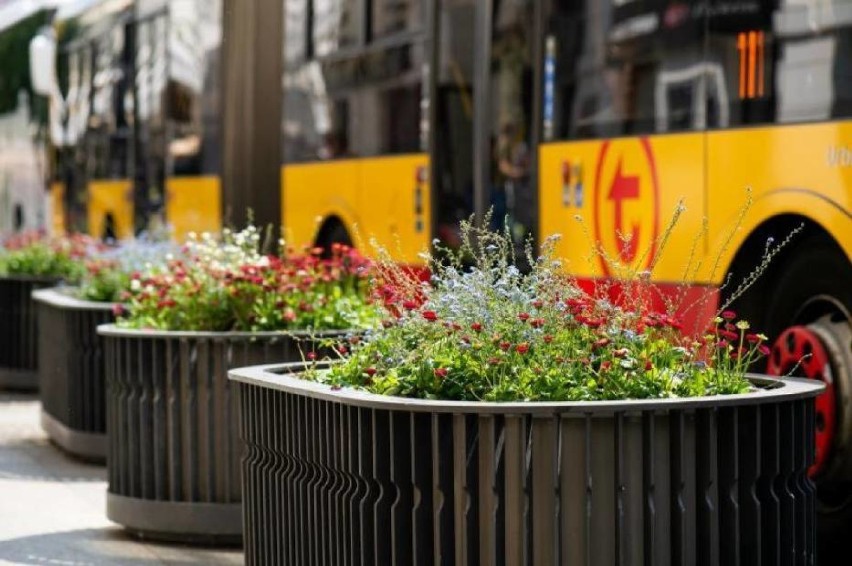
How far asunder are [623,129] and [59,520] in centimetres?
331

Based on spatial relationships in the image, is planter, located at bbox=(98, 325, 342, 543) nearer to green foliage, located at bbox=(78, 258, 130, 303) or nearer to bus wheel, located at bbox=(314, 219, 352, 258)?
green foliage, located at bbox=(78, 258, 130, 303)

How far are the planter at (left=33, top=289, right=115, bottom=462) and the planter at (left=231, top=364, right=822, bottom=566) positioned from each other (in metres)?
5.74

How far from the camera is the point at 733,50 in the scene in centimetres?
982

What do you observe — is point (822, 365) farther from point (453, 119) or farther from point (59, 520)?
point (453, 119)

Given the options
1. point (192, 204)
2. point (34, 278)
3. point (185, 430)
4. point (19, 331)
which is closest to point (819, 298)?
point (185, 430)

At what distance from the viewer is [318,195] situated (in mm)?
16562

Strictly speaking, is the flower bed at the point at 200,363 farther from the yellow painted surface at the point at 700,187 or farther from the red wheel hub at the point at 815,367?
the red wheel hub at the point at 815,367

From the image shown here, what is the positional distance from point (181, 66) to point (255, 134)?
11.2 meters

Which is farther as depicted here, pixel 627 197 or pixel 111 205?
pixel 111 205

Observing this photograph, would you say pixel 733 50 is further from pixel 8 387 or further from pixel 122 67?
pixel 122 67

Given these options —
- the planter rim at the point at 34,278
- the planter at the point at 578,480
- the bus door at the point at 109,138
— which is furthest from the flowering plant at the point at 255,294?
the bus door at the point at 109,138

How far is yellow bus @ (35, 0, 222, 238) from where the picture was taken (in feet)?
68.9

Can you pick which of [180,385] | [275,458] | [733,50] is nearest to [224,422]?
[180,385]

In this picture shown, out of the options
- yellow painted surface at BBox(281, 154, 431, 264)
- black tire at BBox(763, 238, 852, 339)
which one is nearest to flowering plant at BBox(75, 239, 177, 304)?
yellow painted surface at BBox(281, 154, 431, 264)
